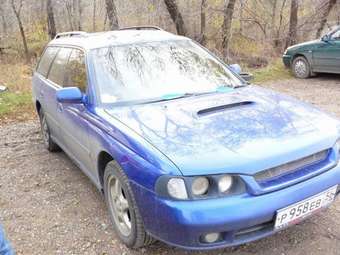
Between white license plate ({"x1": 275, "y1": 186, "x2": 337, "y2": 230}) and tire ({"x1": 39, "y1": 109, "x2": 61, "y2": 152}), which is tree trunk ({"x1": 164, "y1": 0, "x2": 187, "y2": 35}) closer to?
tire ({"x1": 39, "y1": 109, "x2": 61, "y2": 152})

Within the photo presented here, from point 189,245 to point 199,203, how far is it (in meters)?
0.30

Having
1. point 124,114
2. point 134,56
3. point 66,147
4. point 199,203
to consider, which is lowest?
point 66,147

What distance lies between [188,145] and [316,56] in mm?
8467

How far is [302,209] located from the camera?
2.77m

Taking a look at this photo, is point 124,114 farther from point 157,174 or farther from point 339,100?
point 339,100

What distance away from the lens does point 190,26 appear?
1513 centimetres

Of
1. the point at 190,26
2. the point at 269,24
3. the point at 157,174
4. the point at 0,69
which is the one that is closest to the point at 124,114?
the point at 157,174

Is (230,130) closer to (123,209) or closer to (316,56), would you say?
(123,209)

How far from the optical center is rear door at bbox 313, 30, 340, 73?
976 centimetres

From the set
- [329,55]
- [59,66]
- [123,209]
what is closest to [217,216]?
[123,209]

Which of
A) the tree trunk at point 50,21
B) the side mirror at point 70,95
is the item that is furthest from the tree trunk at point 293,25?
the side mirror at point 70,95

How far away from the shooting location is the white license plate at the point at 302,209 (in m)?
2.67

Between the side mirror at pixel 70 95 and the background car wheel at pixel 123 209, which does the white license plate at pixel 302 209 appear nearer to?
the background car wheel at pixel 123 209

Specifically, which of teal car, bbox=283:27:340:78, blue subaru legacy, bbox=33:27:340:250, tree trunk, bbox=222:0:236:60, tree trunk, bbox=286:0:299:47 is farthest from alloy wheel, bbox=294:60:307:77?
blue subaru legacy, bbox=33:27:340:250
